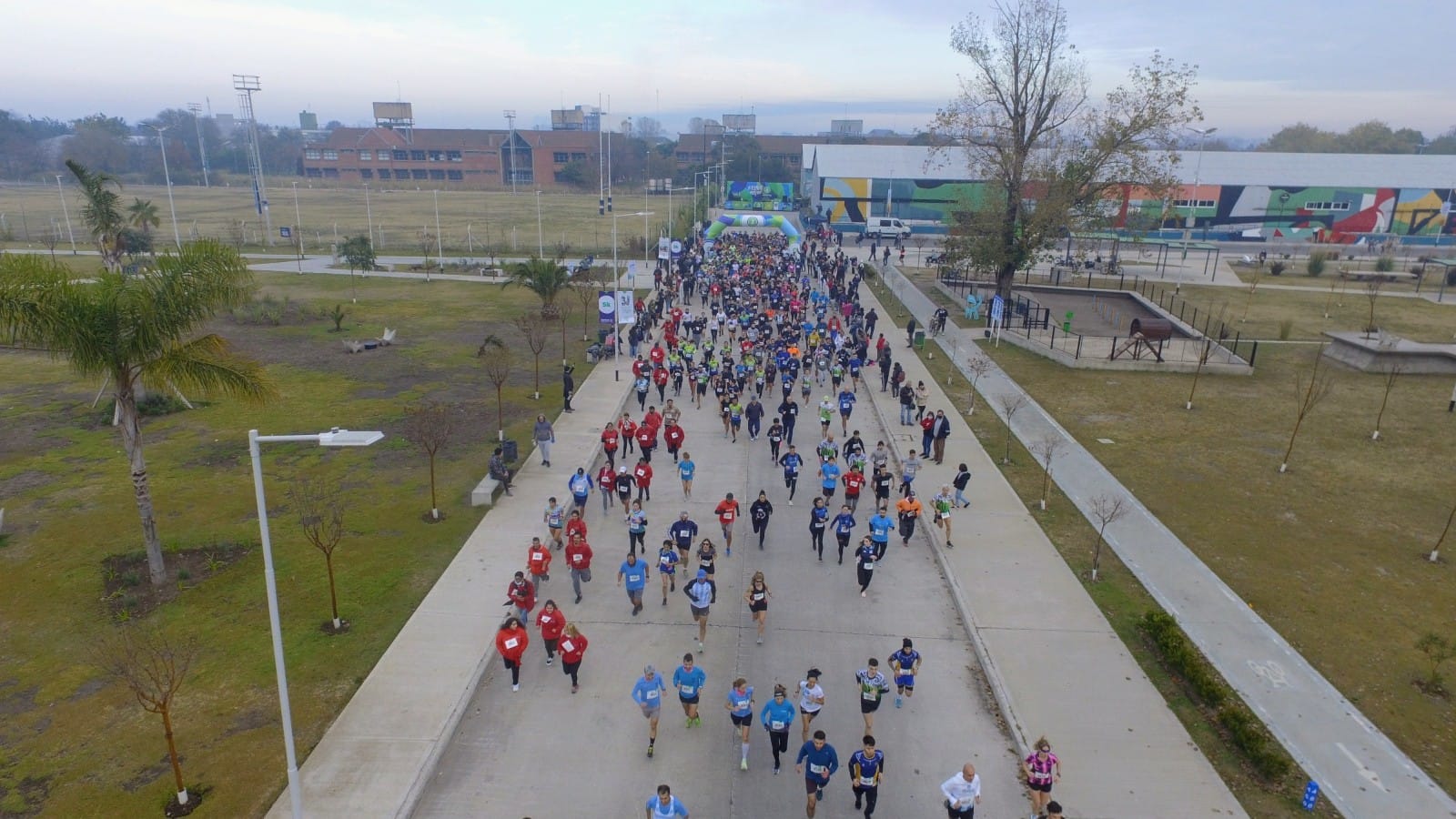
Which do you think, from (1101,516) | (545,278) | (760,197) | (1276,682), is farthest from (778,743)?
(760,197)

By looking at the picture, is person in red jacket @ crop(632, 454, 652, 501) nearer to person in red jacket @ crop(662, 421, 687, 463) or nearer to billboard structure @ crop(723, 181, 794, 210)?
person in red jacket @ crop(662, 421, 687, 463)

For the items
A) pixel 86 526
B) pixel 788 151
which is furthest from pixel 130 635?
pixel 788 151

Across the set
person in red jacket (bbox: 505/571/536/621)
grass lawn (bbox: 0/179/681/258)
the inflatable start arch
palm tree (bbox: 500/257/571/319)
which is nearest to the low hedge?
person in red jacket (bbox: 505/571/536/621)

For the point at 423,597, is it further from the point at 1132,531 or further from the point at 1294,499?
the point at 1294,499

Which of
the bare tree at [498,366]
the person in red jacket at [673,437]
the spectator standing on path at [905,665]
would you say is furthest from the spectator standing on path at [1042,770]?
the bare tree at [498,366]

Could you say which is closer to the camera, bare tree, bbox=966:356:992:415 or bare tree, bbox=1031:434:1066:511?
bare tree, bbox=1031:434:1066:511

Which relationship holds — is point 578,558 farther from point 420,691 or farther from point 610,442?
point 610,442
